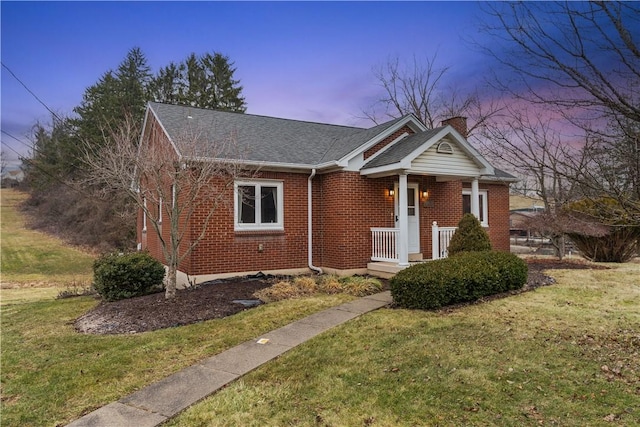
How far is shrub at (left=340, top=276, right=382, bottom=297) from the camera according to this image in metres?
9.37

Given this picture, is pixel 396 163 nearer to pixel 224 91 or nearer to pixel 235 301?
pixel 235 301

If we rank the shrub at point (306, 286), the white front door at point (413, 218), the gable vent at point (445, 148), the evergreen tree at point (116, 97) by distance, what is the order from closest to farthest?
the shrub at point (306, 286)
the gable vent at point (445, 148)
the white front door at point (413, 218)
the evergreen tree at point (116, 97)

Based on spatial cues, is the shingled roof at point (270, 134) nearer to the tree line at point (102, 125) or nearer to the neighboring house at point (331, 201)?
the neighboring house at point (331, 201)

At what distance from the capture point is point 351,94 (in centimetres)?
2442

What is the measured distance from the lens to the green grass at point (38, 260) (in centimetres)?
1850

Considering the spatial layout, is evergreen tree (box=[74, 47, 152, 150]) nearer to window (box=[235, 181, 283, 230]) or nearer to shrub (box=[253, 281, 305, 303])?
window (box=[235, 181, 283, 230])

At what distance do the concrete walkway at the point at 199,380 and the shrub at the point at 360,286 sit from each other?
78.7 inches

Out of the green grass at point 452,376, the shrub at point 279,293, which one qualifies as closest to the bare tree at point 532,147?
the green grass at point 452,376

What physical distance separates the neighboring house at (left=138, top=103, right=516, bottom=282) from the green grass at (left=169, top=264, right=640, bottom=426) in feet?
16.6

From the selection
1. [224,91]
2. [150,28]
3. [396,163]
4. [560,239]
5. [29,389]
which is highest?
[224,91]

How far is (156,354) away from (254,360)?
1507 millimetres

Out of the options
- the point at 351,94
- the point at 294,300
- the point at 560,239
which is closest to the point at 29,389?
the point at 294,300

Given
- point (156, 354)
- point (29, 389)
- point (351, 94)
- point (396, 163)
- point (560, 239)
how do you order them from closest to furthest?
point (29, 389)
point (156, 354)
point (396, 163)
point (560, 239)
point (351, 94)

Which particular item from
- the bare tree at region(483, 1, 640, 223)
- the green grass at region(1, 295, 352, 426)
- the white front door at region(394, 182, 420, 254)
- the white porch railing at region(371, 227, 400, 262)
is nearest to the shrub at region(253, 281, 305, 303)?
the green grass at region(1, 295, 352, 426)
